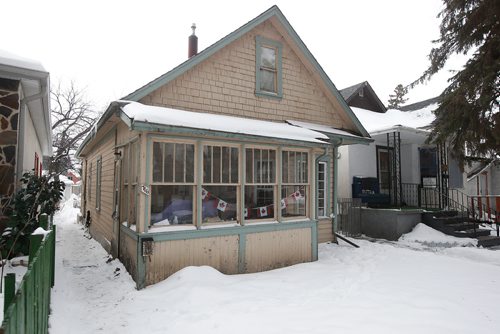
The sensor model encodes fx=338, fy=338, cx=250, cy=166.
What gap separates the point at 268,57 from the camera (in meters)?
10.2

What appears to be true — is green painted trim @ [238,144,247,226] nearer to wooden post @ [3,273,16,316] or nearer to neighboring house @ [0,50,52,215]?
neighboring house @ [0,50,52,215]

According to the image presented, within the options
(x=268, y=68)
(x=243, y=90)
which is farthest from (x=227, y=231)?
(x=268, y=68)

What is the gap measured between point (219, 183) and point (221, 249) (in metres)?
1.41

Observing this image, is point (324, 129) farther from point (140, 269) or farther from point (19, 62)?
point (19, 62)

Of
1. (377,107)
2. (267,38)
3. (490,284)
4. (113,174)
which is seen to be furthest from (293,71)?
(377,107)

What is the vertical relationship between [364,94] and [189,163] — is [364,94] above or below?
above

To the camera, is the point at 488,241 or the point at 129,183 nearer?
the point at 129,183

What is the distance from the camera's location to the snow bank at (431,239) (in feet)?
36.7

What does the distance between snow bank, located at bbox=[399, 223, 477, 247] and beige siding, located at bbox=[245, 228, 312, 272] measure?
16.9 feet

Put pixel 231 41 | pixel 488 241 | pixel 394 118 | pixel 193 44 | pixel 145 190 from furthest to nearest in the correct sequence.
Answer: pixel 394 118, pixel 488 241, pixel 193 44, pixel 231 41, pixel 145 190

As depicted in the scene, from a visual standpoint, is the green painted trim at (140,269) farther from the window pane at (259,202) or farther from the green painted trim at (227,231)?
the window pane at (259,202)

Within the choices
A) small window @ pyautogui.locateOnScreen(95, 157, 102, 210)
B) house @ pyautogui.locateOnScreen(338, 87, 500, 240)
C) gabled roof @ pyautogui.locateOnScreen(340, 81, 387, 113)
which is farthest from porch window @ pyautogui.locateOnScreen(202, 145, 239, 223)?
gabled roof @ pyautogui.locateOnScreen(340, 81, 387, 113)

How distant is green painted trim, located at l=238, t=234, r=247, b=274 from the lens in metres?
7.41

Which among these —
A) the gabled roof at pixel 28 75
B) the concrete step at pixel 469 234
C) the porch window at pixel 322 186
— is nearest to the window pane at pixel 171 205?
the gabled roof at pixel 28 75
